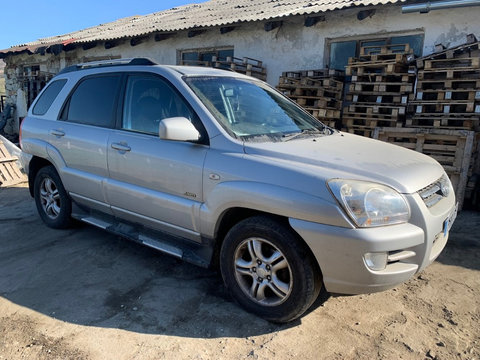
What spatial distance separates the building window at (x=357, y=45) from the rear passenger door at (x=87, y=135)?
16.9 feet

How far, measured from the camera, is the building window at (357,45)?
693 centimetres

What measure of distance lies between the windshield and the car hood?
0.22 metres

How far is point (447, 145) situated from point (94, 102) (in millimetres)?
5100

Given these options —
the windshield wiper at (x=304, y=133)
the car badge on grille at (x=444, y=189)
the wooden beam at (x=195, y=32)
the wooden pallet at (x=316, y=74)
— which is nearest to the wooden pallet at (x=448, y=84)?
the wooden pallet at (x=316, y=74)

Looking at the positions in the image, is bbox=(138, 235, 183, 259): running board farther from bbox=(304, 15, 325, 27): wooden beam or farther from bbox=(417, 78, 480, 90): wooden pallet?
bbox=(304, 15, 325, 27): wooden beam

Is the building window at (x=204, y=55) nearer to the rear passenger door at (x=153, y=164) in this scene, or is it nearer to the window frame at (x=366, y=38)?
the window frame at (x=366, y=38)

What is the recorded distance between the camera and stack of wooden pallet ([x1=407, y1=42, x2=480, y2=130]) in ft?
19.0

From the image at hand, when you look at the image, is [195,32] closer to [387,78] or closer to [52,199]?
[387,78]

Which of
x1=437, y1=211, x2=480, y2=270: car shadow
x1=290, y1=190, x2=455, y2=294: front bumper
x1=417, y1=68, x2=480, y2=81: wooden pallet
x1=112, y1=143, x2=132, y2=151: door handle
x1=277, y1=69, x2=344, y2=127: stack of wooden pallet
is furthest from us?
x1=277, y1=69, x2=344, y2=127: stack of wooden pallet

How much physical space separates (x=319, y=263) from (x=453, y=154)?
175 inches

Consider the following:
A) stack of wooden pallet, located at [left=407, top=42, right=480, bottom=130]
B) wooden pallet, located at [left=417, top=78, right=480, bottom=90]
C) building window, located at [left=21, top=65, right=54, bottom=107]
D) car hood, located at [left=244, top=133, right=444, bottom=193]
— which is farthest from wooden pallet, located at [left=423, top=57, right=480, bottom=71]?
building window, located at [left=21, top=65, right=54, bottom=107]

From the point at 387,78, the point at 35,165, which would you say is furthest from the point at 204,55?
the point at 35,165

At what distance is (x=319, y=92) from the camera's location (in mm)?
6969

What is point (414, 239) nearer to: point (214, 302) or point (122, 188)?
point (214, 302)
